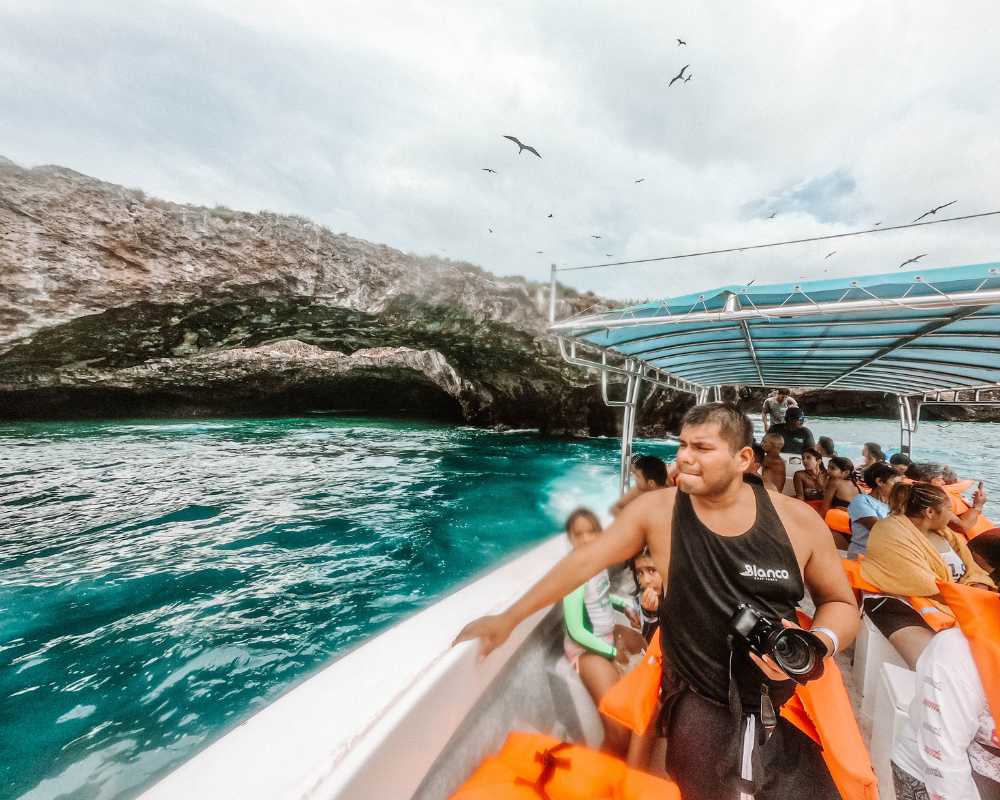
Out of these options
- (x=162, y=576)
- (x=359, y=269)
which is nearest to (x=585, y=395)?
(x=359, y=269)

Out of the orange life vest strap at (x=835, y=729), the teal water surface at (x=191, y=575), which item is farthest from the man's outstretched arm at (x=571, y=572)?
the teal water surface at (x=191, y=575)

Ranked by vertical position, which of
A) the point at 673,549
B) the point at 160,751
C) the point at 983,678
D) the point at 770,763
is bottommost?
the point at 160,751

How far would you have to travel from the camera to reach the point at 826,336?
4.23m

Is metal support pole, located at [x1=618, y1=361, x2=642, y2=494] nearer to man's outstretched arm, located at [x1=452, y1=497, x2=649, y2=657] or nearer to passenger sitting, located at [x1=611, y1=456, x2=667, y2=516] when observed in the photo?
passenger sitting, located at [x1=611, y1=456, x2=667, y2=516]

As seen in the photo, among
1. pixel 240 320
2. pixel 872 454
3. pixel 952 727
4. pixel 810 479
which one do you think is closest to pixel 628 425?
pixel 810 479

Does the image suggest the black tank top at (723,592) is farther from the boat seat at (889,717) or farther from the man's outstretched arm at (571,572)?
the boat seat at (889,717)

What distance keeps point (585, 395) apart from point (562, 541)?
64.7 ft

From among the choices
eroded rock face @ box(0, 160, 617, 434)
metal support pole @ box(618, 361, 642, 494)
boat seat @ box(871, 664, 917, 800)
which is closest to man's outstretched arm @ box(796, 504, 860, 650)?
boat seat @ box(871, 664, 917, 800)

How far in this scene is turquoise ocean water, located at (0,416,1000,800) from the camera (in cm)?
290

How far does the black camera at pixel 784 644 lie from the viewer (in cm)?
104

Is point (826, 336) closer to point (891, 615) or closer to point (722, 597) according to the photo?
point (891, 615)

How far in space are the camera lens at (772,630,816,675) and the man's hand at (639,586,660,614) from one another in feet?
4.72

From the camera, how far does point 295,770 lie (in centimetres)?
94

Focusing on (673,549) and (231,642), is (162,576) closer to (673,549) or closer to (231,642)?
(231,642)
